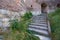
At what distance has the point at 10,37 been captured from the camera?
3543 mm

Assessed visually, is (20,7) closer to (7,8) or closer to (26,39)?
(7,8)

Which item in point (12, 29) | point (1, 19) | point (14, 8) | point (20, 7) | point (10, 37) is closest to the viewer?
point (10, 37)

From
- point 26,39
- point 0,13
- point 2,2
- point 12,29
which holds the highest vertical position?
point 2,2

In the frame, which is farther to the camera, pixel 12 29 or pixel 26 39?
pixel 12 29

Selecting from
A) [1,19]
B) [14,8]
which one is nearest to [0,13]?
[1,19]

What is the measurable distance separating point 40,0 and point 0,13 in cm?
608

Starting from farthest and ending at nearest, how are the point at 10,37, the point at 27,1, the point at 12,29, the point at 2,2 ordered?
Result: the point at 27,1, the point at 2,2, the point at 12,29, the point at 10,37

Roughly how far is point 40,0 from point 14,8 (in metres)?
4.74

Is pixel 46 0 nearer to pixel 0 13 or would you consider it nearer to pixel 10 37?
pixel 0 13

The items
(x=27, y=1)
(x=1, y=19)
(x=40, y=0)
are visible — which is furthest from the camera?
(x=40, y=0)

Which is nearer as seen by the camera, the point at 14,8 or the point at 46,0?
the point at 14,8

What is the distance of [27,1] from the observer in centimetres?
887

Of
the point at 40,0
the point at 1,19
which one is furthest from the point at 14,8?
the point at 40,0

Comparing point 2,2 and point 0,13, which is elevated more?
point 2,2
